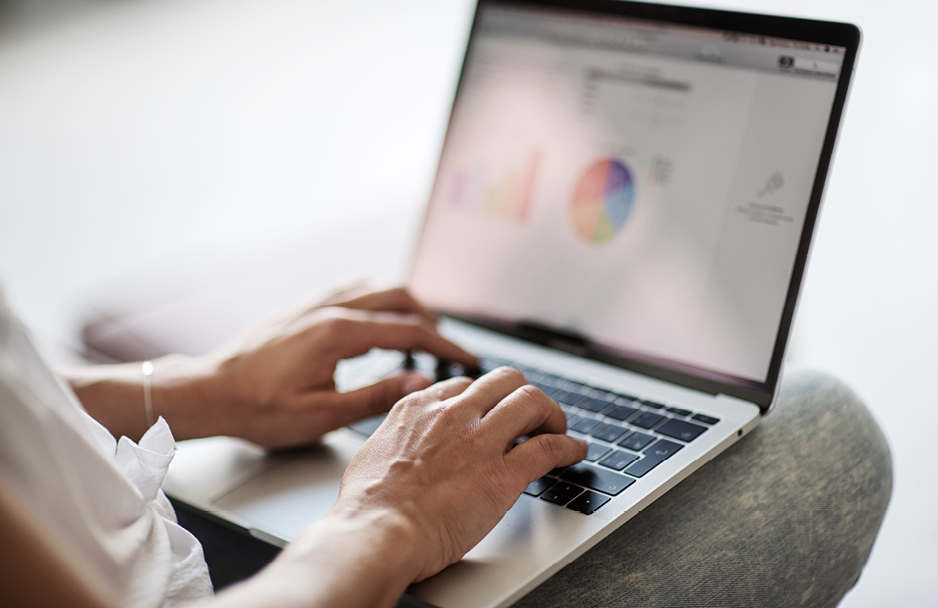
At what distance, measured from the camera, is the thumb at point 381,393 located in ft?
2.24

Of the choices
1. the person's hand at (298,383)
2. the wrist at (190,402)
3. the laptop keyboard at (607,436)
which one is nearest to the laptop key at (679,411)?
the laptop keyboard at (607,436)

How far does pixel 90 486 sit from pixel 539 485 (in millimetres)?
317

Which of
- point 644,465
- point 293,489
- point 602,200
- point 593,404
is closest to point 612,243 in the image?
point 602,200

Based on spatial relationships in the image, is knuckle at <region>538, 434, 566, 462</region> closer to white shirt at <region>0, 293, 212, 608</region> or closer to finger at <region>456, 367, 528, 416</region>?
finger at <region>456, 367, 528, 416</region>

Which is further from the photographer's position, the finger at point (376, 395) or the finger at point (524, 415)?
the finger at point (376, 395)

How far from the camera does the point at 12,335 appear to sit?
0.43m

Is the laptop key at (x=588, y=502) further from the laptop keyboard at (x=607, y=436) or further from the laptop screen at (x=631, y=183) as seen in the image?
the laptop screen at (x=631, y=183)

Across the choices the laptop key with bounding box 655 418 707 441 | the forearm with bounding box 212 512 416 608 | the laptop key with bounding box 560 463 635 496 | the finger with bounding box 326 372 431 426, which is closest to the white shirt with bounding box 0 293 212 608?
the forearm with bounding box 212 512 416 608

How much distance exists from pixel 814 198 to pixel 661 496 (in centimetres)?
32

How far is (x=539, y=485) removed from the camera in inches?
22.7

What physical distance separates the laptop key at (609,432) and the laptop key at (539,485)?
81 millimetres

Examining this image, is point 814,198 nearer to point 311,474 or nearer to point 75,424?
point 311,474

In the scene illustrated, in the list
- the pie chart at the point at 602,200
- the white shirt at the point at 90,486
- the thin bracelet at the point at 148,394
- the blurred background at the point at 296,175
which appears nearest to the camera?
the white shirt at the point at 90,486

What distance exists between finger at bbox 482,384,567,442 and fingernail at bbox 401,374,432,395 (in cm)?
13
